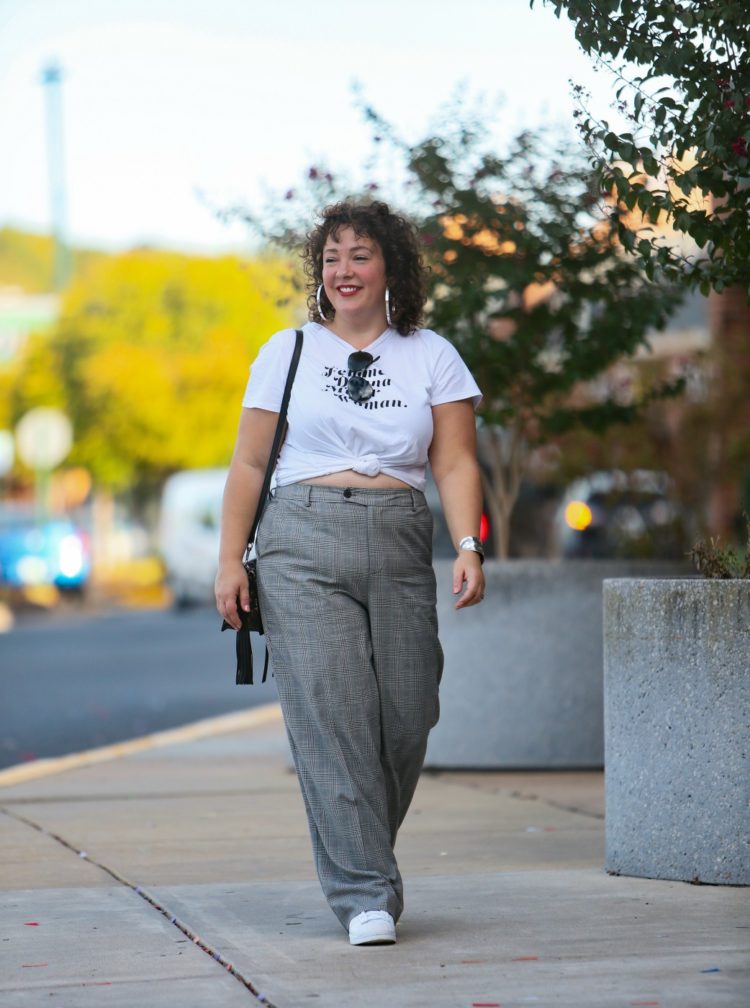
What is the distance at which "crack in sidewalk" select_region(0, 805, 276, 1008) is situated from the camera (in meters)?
4.66

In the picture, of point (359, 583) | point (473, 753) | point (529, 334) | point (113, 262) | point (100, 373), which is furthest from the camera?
point (113, 262)

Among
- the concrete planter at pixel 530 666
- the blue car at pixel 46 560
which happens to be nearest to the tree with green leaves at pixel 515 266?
the concrete planter at pixel 530 666

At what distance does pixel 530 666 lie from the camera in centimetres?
897

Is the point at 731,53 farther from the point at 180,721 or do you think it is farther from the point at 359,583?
the point at 180,721

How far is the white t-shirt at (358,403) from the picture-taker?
5.21 metres

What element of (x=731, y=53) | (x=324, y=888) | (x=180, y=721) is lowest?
(x=180, y=721)

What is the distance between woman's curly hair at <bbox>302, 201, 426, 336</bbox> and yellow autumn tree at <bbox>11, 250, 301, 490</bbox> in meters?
37.6

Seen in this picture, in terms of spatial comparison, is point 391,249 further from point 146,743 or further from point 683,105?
point 146,743

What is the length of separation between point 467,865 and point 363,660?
1.55 m

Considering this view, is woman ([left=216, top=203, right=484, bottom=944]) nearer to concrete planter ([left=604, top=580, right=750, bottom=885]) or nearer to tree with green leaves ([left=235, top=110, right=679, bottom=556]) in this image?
concrete planter ([left=604, top=580, right=750, bottom=885])

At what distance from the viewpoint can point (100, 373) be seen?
46938mm

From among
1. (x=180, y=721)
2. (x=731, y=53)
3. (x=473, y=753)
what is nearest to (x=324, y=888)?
(x=731, y=53)

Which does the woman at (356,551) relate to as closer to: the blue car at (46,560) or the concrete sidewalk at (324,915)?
the concrete sidewalk at (324,915)

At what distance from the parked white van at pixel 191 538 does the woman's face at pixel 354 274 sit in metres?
23.9
